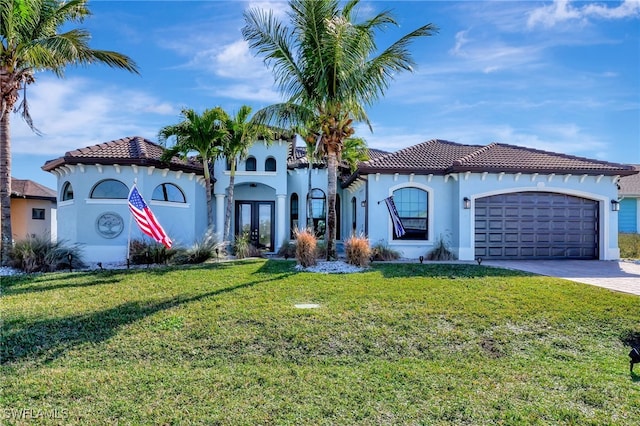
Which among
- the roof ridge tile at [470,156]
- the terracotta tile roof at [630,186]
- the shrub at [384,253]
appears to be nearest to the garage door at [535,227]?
the roof ridge tile at [470,156]

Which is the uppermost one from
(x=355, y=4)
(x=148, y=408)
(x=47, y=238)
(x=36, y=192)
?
(x=355, y=4)

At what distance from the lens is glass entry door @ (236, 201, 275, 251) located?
815 inches

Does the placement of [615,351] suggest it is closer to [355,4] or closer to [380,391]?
[380,391]

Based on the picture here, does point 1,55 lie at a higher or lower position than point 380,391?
higher

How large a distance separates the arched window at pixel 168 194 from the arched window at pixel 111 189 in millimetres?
1106

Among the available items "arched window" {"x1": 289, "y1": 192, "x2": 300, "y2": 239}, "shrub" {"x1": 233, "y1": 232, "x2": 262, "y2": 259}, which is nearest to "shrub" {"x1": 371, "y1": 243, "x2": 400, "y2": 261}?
"shrub" {"x1": 233, "y1": 232, "x2": 262, "y2": 259}

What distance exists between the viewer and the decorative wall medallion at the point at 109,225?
50.8 ft

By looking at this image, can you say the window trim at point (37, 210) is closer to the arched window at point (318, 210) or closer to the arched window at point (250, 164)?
the arched window at point (250, 164)

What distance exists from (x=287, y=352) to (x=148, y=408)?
2.14 metres

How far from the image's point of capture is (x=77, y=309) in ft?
25.9

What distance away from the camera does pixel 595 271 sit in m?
12.9

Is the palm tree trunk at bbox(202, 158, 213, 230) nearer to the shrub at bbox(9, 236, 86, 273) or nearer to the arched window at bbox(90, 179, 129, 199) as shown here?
the arched window at bbox(90, 179, 129, 199)

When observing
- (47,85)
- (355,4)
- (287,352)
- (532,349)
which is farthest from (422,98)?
(47,85)

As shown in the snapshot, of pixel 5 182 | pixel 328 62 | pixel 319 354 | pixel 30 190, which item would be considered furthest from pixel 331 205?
pixel 30 190
